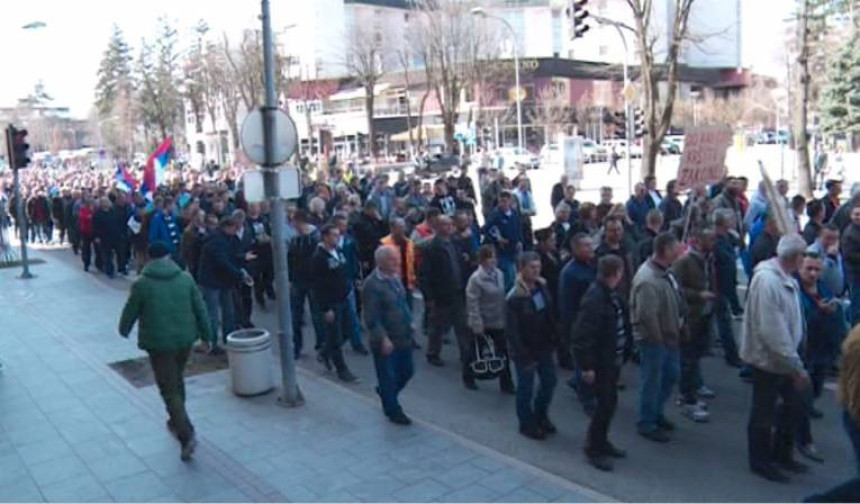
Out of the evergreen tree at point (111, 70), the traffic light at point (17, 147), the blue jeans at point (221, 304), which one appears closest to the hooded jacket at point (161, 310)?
the blue jeans at point (221, 304)

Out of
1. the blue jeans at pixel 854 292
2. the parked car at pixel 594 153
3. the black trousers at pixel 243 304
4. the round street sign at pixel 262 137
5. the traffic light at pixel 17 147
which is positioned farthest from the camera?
the parked car at pixel 594 153

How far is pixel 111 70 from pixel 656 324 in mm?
107278

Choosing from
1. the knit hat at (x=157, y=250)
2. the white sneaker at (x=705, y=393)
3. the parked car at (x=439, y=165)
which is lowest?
the white sneaker at (x=705, y=393)

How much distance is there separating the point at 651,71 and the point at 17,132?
50.4 ft

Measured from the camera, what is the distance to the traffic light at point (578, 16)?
18281 millimetres

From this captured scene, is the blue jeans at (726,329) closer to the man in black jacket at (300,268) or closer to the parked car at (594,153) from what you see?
the man in black jacket at (300,268)

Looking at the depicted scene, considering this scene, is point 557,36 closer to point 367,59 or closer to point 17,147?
point 367,59

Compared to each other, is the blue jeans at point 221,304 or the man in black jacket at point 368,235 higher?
the man in black jacket at point 368,235

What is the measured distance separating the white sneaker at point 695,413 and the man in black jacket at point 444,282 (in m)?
2.53

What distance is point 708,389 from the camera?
8.23 meters

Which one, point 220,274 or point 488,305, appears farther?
point 220,274

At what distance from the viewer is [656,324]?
21.9 feet

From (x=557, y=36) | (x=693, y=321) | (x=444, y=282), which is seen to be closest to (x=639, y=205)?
(x=444, y=282)

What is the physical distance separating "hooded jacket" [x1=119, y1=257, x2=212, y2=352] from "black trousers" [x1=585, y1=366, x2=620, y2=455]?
3352mm
